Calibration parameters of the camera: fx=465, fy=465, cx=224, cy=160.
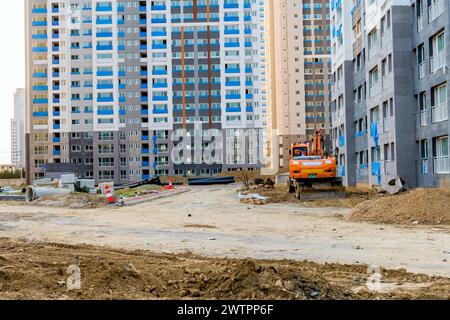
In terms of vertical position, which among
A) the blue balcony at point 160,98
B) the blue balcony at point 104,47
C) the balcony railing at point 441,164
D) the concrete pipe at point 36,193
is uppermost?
the blue balcony at point 104,47

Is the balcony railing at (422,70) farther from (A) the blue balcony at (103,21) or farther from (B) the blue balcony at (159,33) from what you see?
(A) the blue balcony at (103,21)

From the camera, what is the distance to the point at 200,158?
92750 mm

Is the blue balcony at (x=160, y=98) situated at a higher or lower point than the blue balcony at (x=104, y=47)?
lower

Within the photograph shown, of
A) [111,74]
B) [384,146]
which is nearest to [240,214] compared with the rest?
[384,146]

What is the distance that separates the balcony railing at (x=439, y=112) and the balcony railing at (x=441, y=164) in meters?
2.23

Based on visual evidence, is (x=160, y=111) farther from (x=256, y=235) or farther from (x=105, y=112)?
(x=256, y=235)

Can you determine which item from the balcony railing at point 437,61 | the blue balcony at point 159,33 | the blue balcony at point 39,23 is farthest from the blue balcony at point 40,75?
the balcony railing at point 437,61

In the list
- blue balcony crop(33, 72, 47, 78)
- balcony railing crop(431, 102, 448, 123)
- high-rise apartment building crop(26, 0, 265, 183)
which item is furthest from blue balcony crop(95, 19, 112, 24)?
balcony railing crop(431, 102, 448, 123)

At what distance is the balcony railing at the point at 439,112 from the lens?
2614 cm

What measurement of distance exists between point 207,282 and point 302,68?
4507 inches

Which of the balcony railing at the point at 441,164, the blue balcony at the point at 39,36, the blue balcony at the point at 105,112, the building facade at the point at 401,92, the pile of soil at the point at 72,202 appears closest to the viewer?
the balcony railing at the point at 441,164

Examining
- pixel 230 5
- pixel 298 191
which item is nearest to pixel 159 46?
pixel 230 5

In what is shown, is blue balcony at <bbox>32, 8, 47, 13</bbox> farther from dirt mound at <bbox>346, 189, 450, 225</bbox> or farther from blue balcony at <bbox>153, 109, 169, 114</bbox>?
dirt mound at <bbox>346, 189, 450, 225</bbox>

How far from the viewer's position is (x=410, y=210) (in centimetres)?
1822
